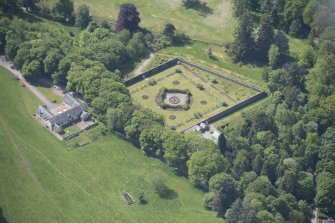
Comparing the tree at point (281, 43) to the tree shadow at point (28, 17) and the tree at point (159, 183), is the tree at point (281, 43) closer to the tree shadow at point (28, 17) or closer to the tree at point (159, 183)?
the tree at point (159, 183)

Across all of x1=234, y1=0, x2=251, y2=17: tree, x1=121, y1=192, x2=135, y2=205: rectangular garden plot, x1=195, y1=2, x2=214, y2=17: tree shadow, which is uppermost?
x1=234, y1=0, x2=251, y2=17: tree

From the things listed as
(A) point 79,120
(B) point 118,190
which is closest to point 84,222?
(B) point 118,190

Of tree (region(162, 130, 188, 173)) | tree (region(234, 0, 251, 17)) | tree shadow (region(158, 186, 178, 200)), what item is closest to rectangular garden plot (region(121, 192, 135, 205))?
tree shadow (region(158, 186, 178, 200))

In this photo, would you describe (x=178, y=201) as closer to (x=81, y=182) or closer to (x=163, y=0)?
(x=81, y=182)

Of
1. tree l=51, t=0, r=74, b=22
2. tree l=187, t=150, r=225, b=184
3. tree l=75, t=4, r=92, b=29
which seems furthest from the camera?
tree l=51, t=0, r=74, b=22

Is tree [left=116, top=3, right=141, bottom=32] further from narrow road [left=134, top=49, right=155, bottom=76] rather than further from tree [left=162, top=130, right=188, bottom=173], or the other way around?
tree [left=162, top=130, right=188, bottom=173]

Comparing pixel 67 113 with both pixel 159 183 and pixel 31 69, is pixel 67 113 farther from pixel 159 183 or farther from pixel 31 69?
pixel 159 183

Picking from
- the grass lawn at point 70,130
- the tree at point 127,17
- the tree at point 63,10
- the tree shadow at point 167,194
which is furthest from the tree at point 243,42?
the tree shadow at point 167,194
